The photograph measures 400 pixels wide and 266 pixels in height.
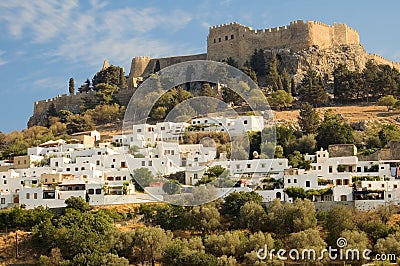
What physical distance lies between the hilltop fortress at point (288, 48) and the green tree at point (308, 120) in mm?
8669

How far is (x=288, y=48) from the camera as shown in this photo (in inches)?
2030

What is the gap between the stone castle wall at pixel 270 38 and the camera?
51688 millimetres

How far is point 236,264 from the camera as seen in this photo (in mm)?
25828

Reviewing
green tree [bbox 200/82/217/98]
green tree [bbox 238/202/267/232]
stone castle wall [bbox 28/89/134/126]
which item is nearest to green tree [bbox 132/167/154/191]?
green tree [bbox 238/202/267/232]

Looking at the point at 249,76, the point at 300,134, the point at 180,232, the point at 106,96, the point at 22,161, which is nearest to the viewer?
the point at 180,232

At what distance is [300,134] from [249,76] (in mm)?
7757

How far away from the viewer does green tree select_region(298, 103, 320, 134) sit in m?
41.0

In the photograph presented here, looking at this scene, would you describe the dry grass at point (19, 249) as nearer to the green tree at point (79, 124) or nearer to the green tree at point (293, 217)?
the green tree at point (293, 217)

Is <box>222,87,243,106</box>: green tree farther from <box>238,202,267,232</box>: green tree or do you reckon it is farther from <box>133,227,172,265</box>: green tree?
<box>133,227,172,265</box>: green tree

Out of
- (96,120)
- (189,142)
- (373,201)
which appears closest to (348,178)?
(373,201)

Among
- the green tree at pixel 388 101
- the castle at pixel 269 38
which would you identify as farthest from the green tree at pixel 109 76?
the green tree at pixel 388 101

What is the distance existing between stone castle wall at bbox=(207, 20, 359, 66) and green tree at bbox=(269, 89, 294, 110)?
20.6 feet

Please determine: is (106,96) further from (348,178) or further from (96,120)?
(348,178)

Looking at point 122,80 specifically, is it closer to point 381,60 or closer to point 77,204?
point 381,60
